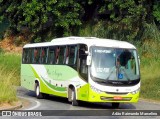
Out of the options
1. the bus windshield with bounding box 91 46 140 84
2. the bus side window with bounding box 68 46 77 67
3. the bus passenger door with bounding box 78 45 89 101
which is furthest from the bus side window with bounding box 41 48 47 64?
the bus windshield with bounding box 91 46 140 84

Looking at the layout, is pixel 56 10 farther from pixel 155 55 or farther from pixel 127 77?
pixel 127 77

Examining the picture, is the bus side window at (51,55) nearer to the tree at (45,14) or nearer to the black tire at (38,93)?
the black tire at (38,93)

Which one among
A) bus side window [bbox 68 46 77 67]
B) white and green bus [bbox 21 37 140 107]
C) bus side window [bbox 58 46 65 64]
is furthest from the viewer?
bus side window [bbox 58 46 65 64]

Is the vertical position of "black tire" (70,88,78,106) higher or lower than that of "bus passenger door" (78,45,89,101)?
lower

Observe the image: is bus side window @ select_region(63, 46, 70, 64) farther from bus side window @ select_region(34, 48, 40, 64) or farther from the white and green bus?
bus side window @ select_region(34, 48, 40, 64)

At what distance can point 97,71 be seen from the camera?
845 inches

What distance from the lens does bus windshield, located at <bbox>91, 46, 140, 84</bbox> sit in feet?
70.2

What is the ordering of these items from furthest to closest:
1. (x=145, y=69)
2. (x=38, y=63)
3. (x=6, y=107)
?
(x=145, y=69), (x=38, y=63), (x=6, y=107)

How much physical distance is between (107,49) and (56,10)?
2171 cm

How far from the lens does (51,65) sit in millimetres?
25688

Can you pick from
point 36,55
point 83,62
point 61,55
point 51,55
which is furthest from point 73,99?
point 36,55

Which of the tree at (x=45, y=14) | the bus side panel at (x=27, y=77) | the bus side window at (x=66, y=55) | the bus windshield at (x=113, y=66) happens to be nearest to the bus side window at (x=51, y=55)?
the bus side window at (x=66, y=55)

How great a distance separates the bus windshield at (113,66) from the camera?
21.4 meters

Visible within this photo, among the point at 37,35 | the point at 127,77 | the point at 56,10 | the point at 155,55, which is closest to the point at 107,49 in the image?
the point at 127,77
